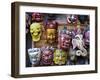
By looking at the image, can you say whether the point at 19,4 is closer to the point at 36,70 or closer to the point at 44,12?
the point at 44,12

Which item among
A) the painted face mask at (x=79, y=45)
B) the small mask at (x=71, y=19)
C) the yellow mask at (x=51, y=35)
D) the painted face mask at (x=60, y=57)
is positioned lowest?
the painted face mask at (x=60, y=57)

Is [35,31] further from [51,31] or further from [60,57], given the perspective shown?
[60,57]

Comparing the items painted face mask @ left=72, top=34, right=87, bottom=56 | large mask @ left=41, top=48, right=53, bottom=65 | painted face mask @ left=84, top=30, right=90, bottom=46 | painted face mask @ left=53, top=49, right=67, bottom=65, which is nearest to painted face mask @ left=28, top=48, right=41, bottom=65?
large mask @ left=41, top=48, right=53, bottom=65

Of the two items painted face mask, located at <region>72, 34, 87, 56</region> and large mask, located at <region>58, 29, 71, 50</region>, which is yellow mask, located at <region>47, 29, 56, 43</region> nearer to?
large mask, located at <region>58, 29, 71, 50</region>

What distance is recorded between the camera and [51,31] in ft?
6.55

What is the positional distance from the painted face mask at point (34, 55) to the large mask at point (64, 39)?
0.68 ft

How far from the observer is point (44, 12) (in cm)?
196

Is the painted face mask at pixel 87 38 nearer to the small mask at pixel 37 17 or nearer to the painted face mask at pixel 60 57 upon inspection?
the painted face mask at pixel 60 57

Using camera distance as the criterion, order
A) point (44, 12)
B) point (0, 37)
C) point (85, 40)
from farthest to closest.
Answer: point (85, 40)
point (44, 12)
point (0, 37)

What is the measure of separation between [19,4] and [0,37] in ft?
0.94

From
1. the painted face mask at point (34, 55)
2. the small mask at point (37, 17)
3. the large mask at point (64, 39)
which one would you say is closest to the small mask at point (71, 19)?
the large mask at point (64, 39)

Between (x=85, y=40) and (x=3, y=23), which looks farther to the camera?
(x=85, y=40)

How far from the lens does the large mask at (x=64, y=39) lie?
204 centimetres

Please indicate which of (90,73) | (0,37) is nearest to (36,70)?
(0,37)
